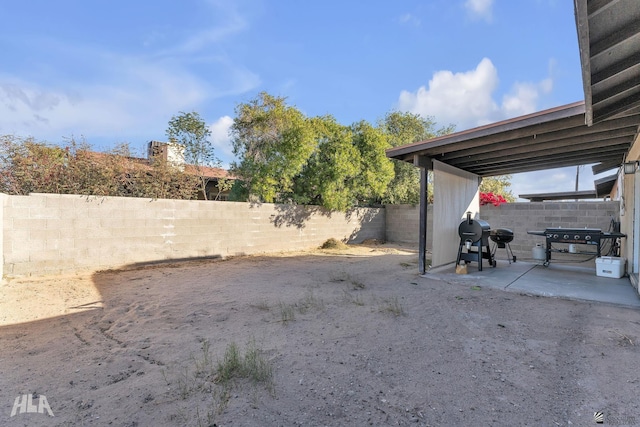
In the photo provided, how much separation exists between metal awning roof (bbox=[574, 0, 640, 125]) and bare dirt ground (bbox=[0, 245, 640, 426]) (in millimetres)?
2279

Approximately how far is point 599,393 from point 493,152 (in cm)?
482

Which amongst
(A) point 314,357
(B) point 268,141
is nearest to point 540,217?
(B) point 268,141

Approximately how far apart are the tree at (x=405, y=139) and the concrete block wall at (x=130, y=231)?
428 centimetres

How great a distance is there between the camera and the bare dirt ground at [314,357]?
1.84m

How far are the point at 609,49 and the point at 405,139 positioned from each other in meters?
11.6

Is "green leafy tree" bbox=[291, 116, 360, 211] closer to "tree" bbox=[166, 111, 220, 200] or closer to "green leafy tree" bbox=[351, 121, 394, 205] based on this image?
"green leafy tree" bbox=[351, 121, 394, 205]

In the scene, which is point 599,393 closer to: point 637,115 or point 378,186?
point 637,115

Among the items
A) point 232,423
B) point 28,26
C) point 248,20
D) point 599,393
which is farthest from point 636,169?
point 28,26

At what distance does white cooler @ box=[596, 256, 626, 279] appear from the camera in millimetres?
5504

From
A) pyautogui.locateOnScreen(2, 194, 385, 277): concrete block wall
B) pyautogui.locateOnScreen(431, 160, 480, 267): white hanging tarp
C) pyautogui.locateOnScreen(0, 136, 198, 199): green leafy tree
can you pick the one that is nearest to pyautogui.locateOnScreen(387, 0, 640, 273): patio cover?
pyautogui.locateOnScreen(431, 160, 480, 267): white hanging tarp

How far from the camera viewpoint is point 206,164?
9000 mm
